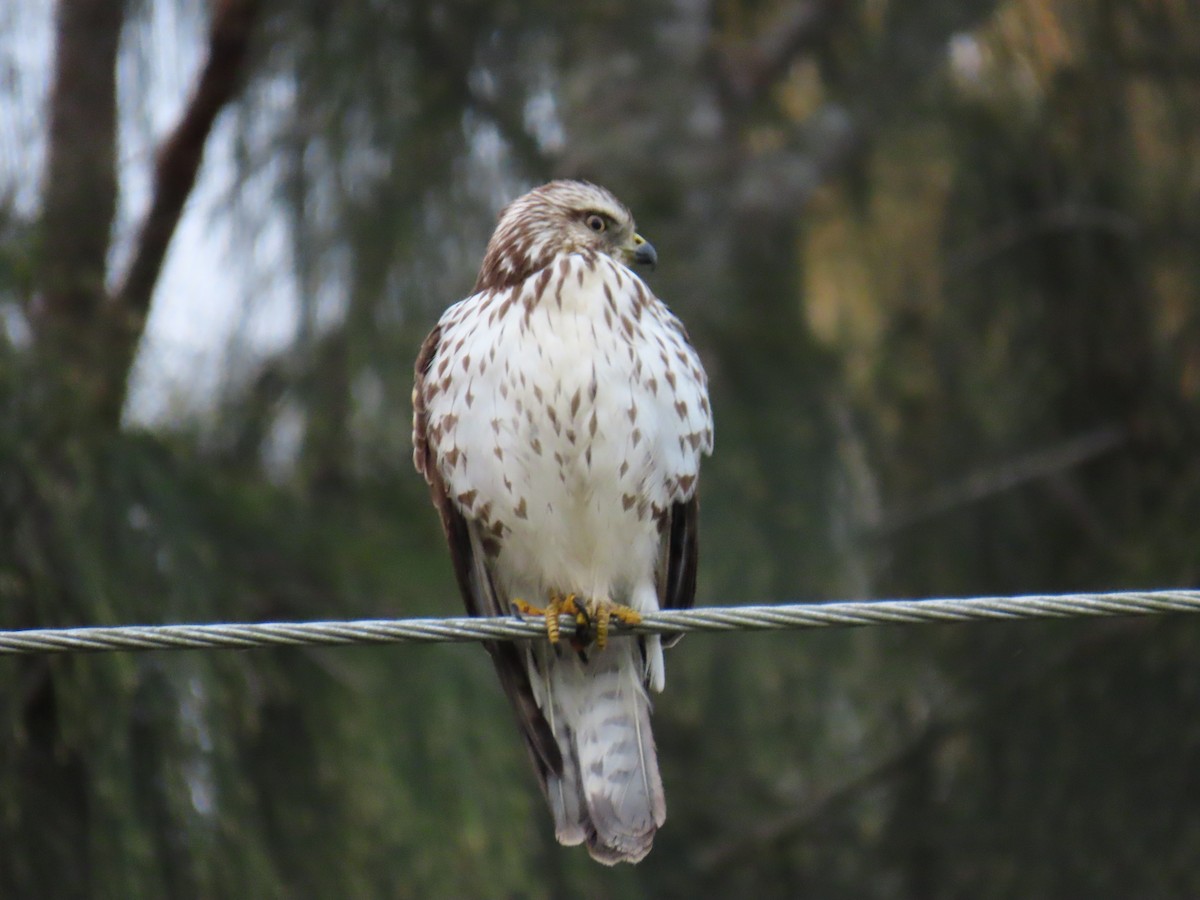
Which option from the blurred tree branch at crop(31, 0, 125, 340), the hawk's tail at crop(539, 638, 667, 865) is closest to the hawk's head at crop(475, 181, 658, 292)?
the hawk's tail at crop(539, 638, 667, 865)

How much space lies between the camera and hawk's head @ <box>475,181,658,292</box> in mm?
4512

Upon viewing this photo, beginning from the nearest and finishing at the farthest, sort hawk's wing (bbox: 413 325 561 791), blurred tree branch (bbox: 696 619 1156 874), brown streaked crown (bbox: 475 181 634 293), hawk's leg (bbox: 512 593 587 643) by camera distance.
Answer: hawk's leg (bbox: 512 593 587 643) < hawk's wing (bbox: 413 325 561 791) < brown streaked crown (bbox: 475 181 634 293) < blurred tree branch (bbox: 696 619 1156 874)

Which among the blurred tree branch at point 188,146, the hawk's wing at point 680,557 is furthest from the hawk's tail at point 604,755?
the blurred tree branch at point 188,146

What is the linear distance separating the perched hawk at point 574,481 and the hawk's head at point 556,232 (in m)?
0.01

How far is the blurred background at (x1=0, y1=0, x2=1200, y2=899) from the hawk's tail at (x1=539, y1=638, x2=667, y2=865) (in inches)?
29.7

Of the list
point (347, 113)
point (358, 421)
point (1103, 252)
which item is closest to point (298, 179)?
point (347, 113)

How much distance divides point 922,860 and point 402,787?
10.5ft

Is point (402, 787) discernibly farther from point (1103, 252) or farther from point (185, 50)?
point (1103, 252)

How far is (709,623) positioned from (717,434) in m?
3.81

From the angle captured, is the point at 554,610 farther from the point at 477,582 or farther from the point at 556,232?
the point at 556,232

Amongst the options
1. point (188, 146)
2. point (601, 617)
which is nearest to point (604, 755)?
point (601, 617)

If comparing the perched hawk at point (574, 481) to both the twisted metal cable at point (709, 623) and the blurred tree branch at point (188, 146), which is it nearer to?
the twisted metal cable at point (709, 623)

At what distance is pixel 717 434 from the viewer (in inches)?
278

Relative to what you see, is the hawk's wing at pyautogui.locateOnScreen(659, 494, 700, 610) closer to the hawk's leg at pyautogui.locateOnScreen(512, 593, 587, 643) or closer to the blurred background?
the hawk's leg at pyautogui.locateOnScreen(512, 593, 587, 643)
